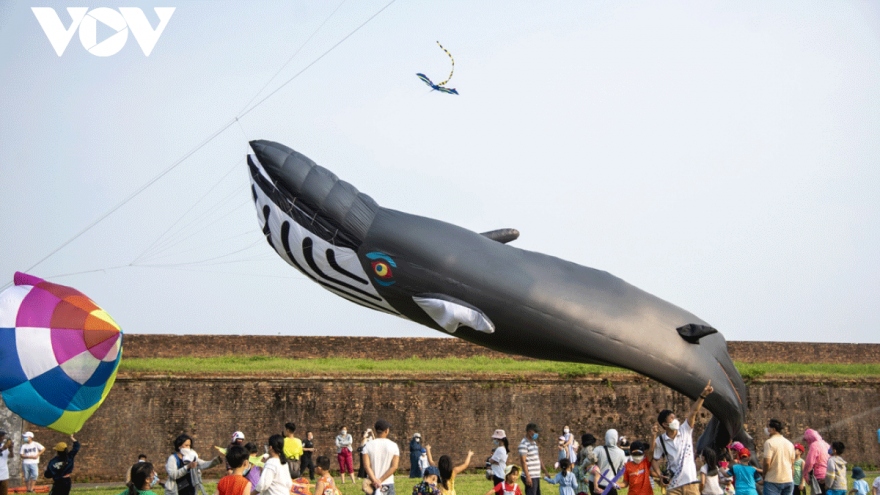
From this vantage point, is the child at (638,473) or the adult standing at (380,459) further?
the adult standing at (380,459)

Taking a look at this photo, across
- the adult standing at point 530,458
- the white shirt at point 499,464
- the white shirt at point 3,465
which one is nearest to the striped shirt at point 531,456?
the adult standing at point 530,458

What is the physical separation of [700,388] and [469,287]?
8.61 ft

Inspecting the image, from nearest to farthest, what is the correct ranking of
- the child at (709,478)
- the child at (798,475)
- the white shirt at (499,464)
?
the child at (709,478) < the white shirt at (499,464) < the child at (798,475)

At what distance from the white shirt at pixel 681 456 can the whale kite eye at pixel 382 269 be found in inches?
122

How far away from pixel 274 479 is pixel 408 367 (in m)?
15.7

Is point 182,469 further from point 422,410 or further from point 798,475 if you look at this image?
point 422,410

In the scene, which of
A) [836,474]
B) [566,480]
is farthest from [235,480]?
[836,474]

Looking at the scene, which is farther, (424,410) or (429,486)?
(424,410)

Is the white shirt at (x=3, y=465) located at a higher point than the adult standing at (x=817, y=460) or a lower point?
lower

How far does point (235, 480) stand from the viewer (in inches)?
310

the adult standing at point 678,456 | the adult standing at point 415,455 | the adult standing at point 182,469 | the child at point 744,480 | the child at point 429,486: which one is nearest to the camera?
the adult standing at point 678,456

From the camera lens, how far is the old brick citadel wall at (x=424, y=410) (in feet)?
72.2

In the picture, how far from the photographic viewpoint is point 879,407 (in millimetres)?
25031

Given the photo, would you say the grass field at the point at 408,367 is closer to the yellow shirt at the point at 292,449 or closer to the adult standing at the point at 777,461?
the yellow shirt at the point at 292,449
